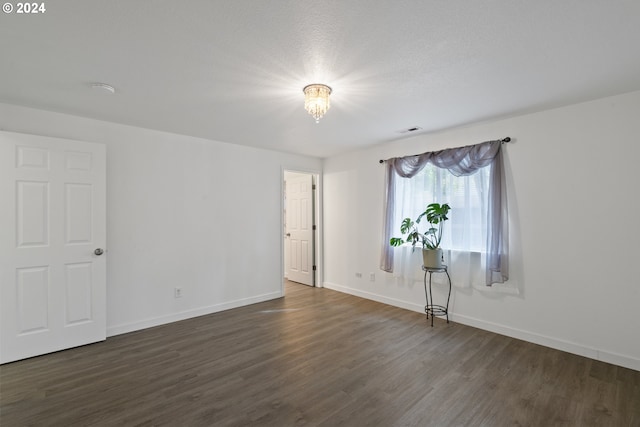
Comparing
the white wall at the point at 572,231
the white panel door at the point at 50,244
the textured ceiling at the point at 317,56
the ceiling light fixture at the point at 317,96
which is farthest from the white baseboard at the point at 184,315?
the ceiling light fixture at the point at 317,96

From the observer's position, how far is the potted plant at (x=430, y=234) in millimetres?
3591

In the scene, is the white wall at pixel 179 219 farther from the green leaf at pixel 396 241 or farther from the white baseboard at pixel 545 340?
the white baseboard at pixel 545 340

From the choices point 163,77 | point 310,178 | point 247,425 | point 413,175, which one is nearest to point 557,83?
point 413,175

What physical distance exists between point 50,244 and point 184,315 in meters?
1.68

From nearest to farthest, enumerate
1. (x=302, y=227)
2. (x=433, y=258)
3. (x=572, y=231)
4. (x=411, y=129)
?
1. (x=572, y=231)
2. (x=433, y=258)
3. (x=411, y=129)
4. (x=302, y=227)

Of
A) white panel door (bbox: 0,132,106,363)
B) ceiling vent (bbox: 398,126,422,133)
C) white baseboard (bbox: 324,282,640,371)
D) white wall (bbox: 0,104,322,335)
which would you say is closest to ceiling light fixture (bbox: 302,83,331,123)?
ceiling vent (bbox: 398,126,422,133)

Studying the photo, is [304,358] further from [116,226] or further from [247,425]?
[116,226]

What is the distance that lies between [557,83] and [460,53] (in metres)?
1.13

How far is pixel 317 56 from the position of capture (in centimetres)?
201

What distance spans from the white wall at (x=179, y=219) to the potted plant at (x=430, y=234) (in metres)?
2.08

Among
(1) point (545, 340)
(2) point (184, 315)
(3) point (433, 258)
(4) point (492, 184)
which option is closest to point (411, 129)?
(4) point (492, 184)

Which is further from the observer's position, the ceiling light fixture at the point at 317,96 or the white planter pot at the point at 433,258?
the white planter pot at the point at 433,258

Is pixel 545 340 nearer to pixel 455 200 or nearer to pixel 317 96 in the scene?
pixel 455 200

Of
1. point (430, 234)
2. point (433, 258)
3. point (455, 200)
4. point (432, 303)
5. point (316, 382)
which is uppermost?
point (455, 200)
